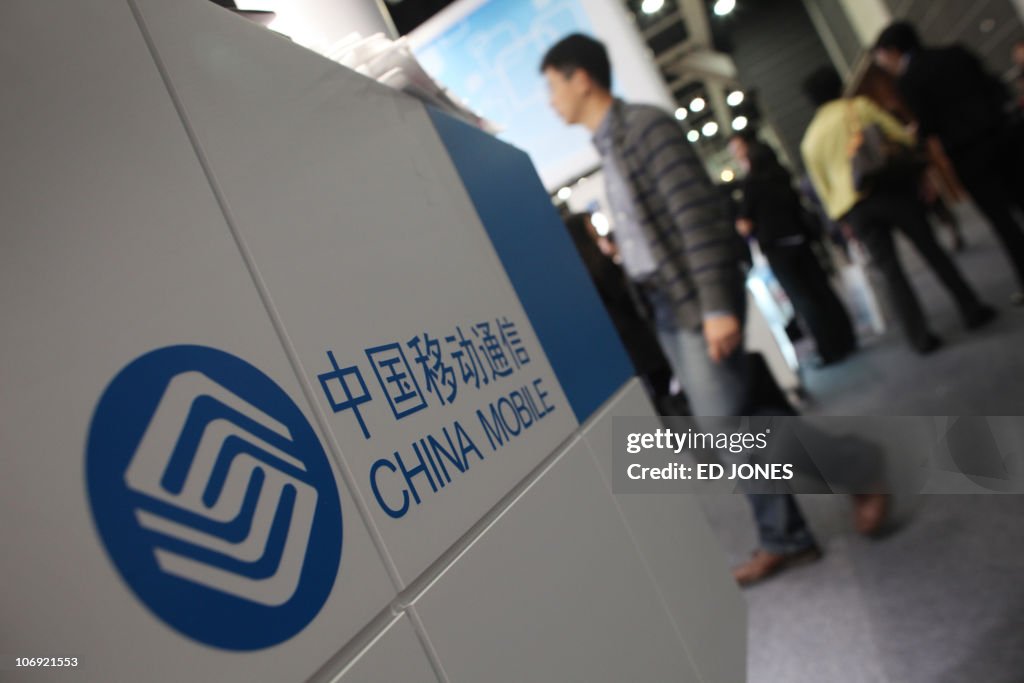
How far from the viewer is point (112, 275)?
496 mm

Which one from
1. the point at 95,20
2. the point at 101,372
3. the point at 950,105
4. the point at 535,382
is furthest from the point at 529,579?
the point at 950,105

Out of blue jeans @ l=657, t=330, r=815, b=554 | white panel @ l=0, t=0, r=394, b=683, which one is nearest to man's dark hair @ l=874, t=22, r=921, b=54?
blue jeans @ l=657, t=330, r=815, b=554

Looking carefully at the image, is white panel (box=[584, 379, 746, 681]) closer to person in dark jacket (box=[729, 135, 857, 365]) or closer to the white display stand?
the white display stand

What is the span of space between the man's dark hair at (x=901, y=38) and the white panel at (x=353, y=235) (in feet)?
10.0

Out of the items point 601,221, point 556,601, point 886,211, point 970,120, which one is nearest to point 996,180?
point 970,120

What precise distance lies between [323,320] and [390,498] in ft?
0.67

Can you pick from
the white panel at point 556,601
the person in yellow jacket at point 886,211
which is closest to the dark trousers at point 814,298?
the person in yellow jacket at point 886,211

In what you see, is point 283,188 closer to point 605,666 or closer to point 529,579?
point 529,579

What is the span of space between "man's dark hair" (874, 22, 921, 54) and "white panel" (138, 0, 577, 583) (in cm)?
305

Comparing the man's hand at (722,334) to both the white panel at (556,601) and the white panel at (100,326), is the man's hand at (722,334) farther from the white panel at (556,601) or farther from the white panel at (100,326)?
the white panel at (100,326)

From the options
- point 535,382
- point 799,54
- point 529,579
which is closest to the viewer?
point 529,579

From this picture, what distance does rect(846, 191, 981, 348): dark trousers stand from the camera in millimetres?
2998

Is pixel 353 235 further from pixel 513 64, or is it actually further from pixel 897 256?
pixel 897 256

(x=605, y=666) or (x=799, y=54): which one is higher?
(x=799, y=54)
